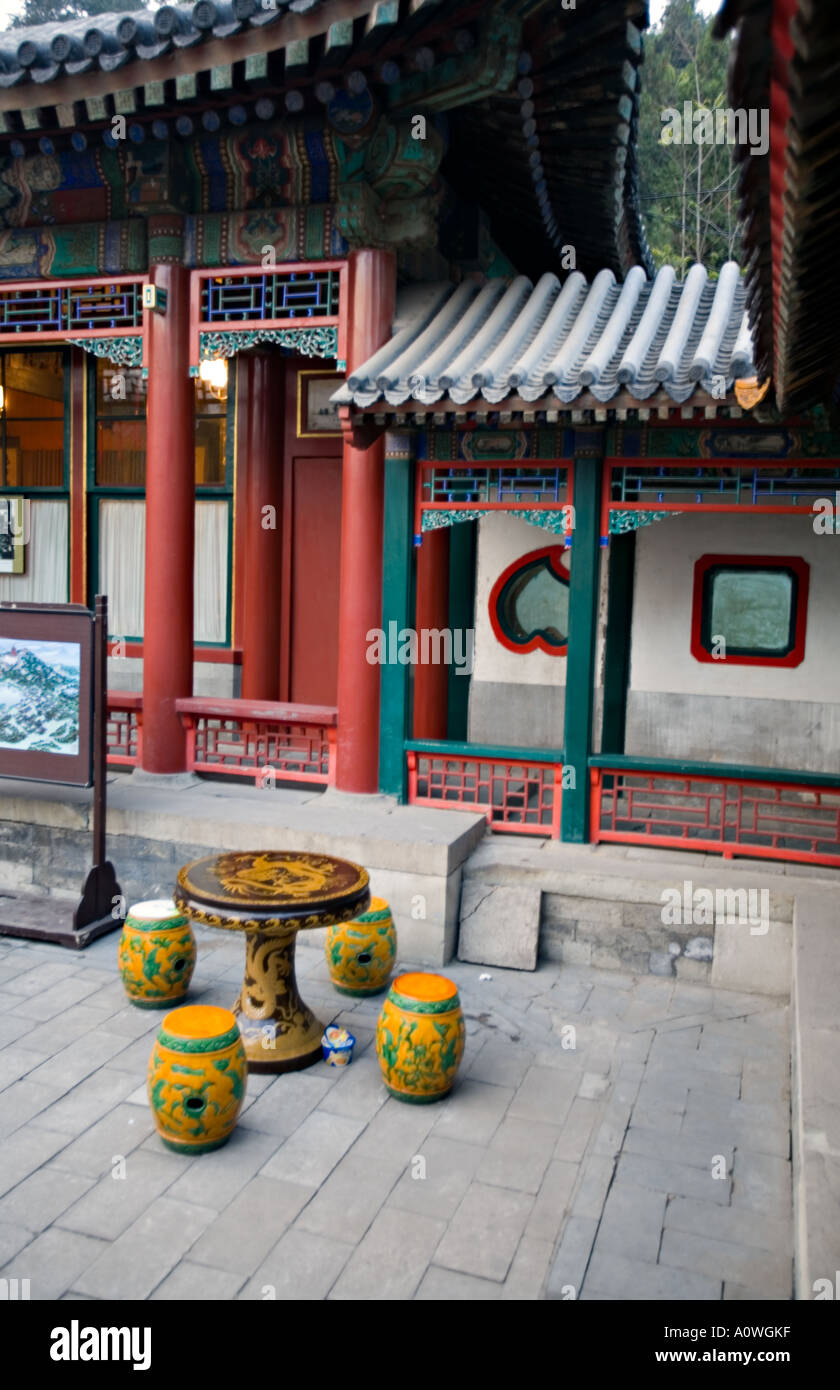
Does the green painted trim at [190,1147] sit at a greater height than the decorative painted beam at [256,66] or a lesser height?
lesser

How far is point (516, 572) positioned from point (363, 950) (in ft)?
14.1

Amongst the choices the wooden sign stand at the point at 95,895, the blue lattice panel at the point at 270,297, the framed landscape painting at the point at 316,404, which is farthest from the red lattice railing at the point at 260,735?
the framed landscape painting at the point at 316,404

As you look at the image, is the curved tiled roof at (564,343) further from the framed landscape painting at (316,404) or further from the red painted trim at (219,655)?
the red painted trim at (219,655)

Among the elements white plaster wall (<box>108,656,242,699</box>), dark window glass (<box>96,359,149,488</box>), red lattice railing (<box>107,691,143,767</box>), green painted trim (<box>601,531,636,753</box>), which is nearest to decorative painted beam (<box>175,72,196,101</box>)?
dark window glass (<box>96,359,149,488</box>)

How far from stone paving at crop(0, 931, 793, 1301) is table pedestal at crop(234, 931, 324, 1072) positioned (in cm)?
11

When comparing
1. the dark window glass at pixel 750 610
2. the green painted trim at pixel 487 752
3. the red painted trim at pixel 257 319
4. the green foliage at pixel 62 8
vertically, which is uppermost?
the green foliage at pixel 62 8

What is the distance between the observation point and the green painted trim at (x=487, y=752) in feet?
23.2

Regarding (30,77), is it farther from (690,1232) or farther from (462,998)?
(690,1232)

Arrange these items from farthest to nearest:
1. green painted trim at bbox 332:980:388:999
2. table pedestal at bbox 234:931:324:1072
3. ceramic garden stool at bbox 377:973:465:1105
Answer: green painted trim at bbox 332:980:388:999, table pedestal at bbox 234:931:324:1072, ceramic garden stool at bbox 377:973:465:1105

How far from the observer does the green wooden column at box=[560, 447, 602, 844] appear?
6.91 m

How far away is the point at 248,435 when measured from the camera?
9.73m

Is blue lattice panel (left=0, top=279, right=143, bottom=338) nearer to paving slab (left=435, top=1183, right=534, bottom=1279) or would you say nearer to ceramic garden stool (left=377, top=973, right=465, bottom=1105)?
ceramic garden stool (left=377, top=973, right=465, bottom=1105)

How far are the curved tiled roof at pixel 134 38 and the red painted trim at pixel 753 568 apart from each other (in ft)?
16.1

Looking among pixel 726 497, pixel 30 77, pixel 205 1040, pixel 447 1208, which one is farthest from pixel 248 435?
pixel 447 1208
